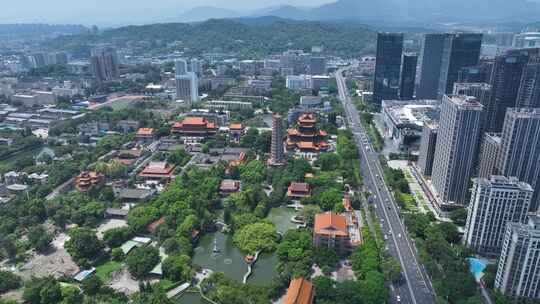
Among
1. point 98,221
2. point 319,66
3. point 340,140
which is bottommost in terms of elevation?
point 98,221

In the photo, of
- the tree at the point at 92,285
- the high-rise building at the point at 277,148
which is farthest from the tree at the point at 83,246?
the high-rise building at the point at 277,148

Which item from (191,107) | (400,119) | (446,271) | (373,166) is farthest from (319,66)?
(446,271)

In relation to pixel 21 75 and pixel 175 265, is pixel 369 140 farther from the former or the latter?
pixel 21 75

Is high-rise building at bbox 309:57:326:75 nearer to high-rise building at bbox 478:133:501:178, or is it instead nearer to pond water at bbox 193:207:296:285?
high-rise building at bbox 478:133:501:178

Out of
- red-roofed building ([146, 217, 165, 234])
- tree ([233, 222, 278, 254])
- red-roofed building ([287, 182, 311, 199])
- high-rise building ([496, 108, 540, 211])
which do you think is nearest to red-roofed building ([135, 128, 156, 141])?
red-roofed building ([146, 217, 165, 234])

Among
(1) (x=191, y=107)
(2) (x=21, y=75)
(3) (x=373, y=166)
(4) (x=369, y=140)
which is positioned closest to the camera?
(3) (x=373, y=166)

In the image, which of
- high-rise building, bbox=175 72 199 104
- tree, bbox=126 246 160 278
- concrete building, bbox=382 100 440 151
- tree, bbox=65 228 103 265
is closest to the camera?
tree, bbox=126 246 160 278

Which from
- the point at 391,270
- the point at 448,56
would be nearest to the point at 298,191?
the point at 391,270

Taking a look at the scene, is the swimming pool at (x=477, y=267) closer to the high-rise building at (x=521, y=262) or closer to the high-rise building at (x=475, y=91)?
the high-rise building at (x=521, y=262)
